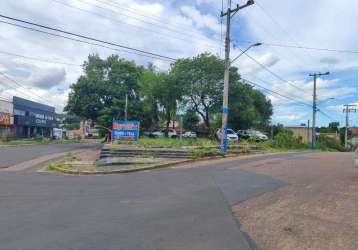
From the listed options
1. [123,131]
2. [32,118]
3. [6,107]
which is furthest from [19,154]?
[32,118]

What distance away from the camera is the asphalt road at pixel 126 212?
16.1 feet

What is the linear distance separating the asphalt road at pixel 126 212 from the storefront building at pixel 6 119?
129 feet

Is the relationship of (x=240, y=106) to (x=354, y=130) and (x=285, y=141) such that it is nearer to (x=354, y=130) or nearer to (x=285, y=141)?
(x=285, y=141)

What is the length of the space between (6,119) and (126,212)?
4691 cm

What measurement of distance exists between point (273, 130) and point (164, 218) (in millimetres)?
54022

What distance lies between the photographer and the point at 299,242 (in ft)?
16.3

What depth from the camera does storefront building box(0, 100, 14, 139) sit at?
149 ft

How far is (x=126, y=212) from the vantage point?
6695 mm

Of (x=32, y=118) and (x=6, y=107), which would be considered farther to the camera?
(x=32, y=118)

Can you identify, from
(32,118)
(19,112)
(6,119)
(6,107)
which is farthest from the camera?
(32,118)

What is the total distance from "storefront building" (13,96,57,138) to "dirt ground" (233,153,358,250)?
50791mm

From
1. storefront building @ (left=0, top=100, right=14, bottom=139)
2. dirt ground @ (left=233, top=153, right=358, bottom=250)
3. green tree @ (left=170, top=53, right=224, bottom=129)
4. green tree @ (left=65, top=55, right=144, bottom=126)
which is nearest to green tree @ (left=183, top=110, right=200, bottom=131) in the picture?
green tree @ (left=170, top=53, right=224, bottom=129)

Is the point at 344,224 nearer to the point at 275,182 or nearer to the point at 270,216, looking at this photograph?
the point at 270,216

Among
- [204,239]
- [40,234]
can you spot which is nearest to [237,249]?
[204,239]
